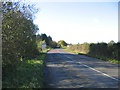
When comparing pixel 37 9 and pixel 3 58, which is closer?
pixel 3 58

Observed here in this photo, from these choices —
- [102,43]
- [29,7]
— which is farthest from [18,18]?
[102,43]

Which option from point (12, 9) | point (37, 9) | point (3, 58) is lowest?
point (3, 58)

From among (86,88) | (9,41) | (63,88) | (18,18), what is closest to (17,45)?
(9,41)

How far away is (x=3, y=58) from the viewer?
6.18 metres

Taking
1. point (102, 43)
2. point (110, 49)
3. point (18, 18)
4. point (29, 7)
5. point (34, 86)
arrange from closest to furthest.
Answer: point (34, 86) → point (18, 18) → point (29, 7) → point (110, 49) → point (102, 43)

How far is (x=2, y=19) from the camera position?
6301mm

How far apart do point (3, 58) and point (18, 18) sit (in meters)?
2.15

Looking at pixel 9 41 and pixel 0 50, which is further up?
pixel 9 41

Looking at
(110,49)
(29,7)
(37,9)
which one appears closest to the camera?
(29,7)

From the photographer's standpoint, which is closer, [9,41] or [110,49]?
[9,41]

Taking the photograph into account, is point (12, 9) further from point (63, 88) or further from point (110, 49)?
point (110, 49)

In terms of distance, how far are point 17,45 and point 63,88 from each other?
3.15 m

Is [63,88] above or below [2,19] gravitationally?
below

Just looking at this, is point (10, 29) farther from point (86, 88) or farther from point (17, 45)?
point (86, 88)
